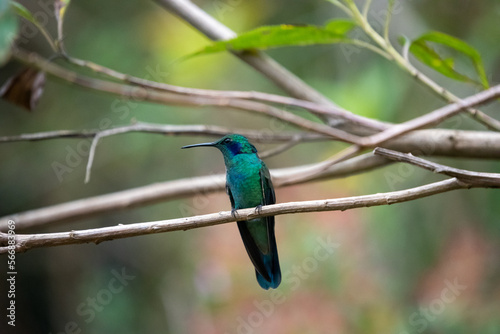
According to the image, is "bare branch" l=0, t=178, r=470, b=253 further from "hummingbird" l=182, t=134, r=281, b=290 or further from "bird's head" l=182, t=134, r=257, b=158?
"bird's head" l=182, t=134, r=257, b=158

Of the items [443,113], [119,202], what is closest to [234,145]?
[119,202]

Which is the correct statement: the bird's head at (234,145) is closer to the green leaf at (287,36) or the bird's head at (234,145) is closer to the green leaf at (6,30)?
the green leaf at (287,36)

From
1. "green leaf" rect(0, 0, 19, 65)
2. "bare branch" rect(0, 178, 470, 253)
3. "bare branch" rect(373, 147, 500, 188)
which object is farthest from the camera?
"bare branch" rect(0, 178, 470, 253)

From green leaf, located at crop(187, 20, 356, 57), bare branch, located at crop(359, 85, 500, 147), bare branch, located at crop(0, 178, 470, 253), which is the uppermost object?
green leaf, located at crop(187, 20, 356, 57)

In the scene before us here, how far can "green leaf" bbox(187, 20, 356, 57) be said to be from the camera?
7.45 feet

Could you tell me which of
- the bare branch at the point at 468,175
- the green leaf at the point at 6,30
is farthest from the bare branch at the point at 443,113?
the green leaf at the point at 6,30

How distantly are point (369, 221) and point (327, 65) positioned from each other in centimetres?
131

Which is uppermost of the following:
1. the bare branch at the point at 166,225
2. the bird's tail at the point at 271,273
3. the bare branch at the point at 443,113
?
the bare branch at the point at 443,113

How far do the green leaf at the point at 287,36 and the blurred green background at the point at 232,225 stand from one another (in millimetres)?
900

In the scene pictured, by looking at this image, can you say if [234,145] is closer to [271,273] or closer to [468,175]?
[271,273]

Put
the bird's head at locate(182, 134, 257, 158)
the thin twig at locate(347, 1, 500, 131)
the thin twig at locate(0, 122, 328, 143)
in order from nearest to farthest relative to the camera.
→ the thin twig at locate(347, 1, 500, 131) → the thin twig at locate(0, 122, 328, 143) → the bird's head at locate(182, 134, 257, 158)

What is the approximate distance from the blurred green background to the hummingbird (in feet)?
2.28

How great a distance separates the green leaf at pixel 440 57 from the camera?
226 cm

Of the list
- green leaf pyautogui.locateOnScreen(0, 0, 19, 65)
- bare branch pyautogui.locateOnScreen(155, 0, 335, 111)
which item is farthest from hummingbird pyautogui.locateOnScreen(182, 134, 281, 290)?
green leaf pyautogui.locateOnScreen(0, 0, 19, 65)
